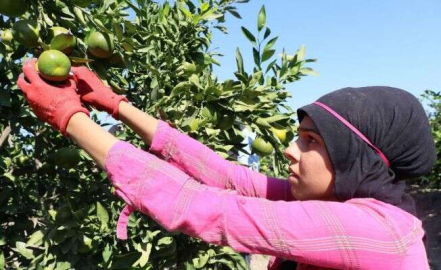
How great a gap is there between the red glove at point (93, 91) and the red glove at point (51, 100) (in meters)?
0.12

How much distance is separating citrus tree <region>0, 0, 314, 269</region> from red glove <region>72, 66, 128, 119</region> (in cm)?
4

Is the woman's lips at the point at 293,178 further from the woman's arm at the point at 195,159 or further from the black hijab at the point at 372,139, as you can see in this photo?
the woman's arm at the point at 195,159

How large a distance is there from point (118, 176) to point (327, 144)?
0.46 metres

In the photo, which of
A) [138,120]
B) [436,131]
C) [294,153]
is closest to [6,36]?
[138,120]

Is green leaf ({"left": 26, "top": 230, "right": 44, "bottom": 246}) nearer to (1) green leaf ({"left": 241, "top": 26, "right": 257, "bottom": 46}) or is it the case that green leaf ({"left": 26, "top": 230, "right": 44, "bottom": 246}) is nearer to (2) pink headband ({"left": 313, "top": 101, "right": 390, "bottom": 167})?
(1) green leaf ({"left": 241, "top": 26, "right": 257, "bottom": 46})

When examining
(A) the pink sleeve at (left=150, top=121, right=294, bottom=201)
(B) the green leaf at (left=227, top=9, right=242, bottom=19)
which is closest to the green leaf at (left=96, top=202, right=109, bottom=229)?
(A) the pink sleeve at (left=150, top=121, right=294, bottom=201)

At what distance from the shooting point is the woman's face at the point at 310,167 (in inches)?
42.7

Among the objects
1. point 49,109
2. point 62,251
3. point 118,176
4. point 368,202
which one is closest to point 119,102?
point 49,109

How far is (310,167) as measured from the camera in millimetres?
1094

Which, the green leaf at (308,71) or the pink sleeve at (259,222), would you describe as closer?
the pink sleeve at (259,222)

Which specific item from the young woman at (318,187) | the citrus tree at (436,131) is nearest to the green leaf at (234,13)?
the young woman at (318,187)

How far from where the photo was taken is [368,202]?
3.40 feet

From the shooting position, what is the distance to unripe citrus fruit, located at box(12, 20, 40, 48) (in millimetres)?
1284

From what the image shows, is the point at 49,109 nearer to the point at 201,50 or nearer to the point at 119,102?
the point at 119,102
